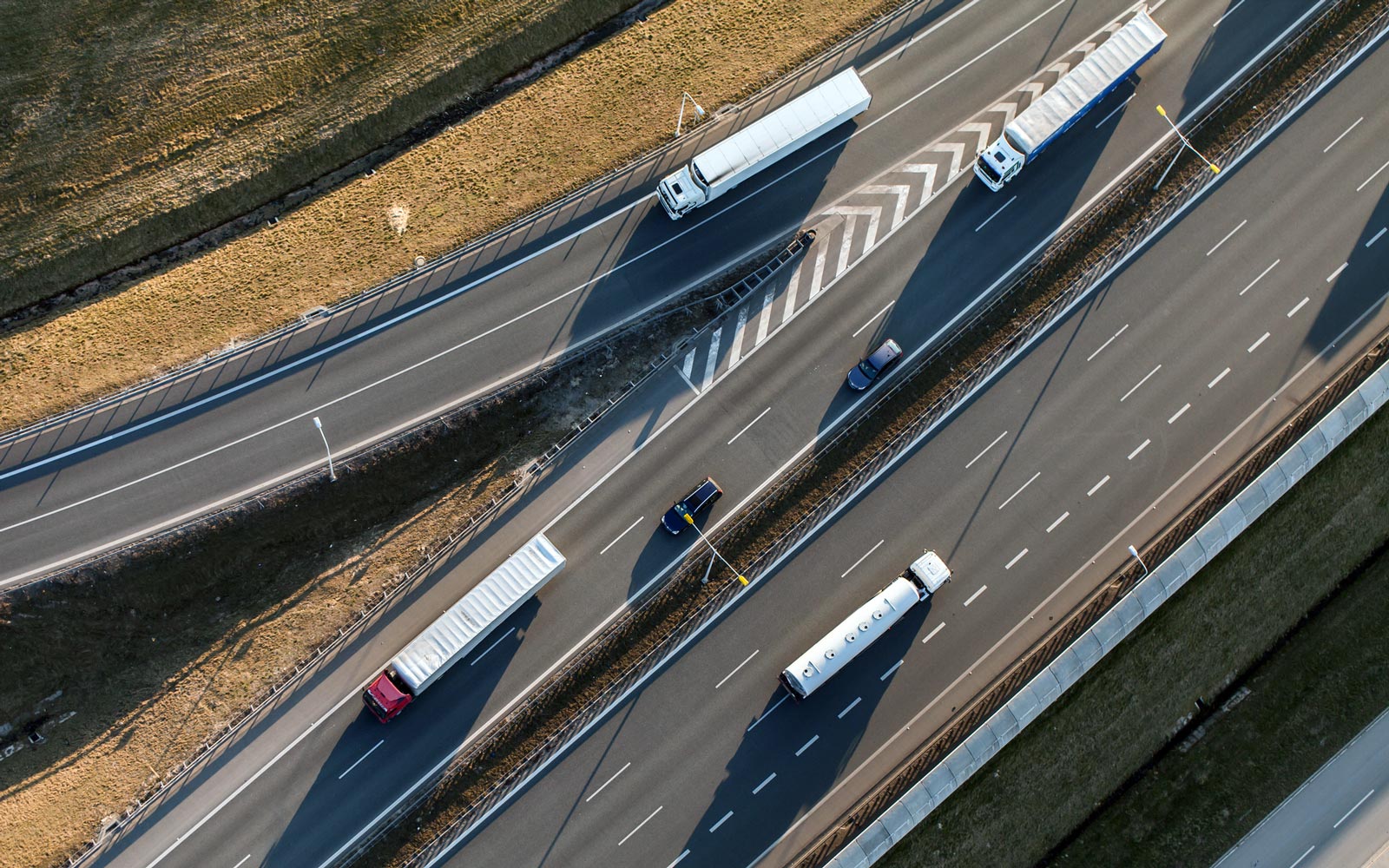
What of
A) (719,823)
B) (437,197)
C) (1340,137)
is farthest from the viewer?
(437,197)

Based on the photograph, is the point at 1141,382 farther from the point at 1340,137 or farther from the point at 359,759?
the point at 359,759

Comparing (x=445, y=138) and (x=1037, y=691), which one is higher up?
(x=445, y=138)

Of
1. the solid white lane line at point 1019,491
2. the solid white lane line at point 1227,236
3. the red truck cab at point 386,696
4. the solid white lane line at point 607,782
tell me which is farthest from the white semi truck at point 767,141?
the solid white lane line at point 607,782

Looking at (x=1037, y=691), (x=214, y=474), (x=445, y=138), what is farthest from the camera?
(x=445, y=138)

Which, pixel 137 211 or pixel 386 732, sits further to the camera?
pixel 137 211

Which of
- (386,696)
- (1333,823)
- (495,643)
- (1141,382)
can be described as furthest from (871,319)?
(1333,823)

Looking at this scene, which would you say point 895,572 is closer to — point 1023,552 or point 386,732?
point 1023,552

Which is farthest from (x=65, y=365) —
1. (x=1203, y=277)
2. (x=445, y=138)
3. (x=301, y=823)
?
(x=1203, y=277)

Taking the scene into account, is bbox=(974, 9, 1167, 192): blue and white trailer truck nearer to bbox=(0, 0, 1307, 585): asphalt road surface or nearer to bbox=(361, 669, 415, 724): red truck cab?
bbox=(0, 0, 1307, 585): asphalt road surface
